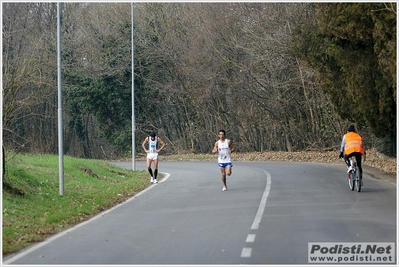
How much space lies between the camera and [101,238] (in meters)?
11.4

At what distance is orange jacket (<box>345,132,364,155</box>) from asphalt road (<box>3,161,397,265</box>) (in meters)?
1.11

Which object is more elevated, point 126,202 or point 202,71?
point 202,71

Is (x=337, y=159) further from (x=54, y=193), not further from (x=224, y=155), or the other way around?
(x=54, y=193)

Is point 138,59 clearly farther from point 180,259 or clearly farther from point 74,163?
point 180,259

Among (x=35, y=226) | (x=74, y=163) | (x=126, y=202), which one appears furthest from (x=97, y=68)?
(x=35, y=226)

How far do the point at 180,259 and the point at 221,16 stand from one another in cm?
3278

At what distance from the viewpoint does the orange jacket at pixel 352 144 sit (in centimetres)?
1816

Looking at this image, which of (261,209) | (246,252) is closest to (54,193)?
(261,209)

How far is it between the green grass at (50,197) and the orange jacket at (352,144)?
6.11m

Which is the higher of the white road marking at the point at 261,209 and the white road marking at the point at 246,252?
the white road marking at the point at 246,252

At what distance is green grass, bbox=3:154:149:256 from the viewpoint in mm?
12655

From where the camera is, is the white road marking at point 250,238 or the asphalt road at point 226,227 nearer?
the asphalt road at point 226,227

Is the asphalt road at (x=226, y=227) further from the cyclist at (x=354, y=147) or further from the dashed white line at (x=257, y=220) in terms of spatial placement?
the cyclist at (x=354, y=147)

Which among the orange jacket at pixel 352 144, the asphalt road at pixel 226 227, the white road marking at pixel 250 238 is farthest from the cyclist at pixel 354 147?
the white road marking at pixel 250 238
